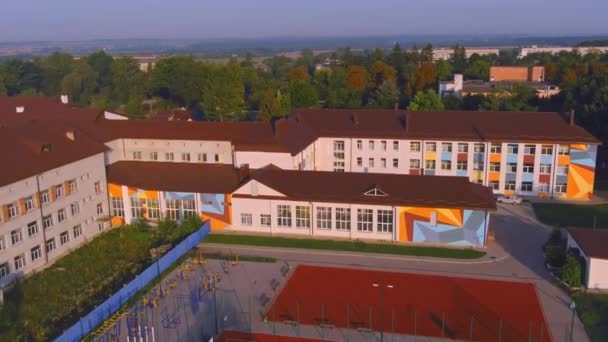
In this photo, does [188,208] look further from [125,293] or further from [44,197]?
[125,293]

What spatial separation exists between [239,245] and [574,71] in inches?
2757

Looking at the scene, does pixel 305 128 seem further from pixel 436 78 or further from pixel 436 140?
pixel 436 78

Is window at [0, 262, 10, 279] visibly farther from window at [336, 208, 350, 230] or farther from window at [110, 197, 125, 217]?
window at [336, 208, 350, 230]

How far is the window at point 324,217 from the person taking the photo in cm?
3256

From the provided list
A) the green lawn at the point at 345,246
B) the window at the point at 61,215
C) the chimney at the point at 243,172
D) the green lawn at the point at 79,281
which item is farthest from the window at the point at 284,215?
the window at the point at 61,215

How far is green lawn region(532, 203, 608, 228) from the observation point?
34.6 metres

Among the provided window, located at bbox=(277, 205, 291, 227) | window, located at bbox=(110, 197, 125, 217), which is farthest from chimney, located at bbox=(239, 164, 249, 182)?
window, located at bbox=(110, 197, 125, 217)

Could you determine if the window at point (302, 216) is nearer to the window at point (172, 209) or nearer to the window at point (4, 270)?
the window at point (172, 209)

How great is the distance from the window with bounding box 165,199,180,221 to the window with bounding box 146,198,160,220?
2.37 ft

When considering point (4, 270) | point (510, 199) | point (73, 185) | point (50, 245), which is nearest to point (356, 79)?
point (510, 199)

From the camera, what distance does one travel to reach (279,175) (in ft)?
113

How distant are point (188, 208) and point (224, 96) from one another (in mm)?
34697

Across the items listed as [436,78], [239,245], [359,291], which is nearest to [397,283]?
[359,291]

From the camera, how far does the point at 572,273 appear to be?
25.1 m
